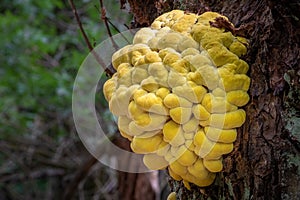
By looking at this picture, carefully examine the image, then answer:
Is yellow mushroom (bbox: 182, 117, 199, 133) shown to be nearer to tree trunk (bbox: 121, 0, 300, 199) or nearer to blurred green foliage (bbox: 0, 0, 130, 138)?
tree trunk (bbox: 121, 0, 300, 199)

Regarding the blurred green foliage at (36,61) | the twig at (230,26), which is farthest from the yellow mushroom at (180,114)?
the blurred green foliage at (36,61)

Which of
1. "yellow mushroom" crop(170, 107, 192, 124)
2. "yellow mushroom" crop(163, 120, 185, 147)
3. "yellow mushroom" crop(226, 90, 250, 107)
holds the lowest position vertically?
"yellow mushroom" crop(163, 120, 185, 147)

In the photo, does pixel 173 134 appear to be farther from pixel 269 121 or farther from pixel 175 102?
pixel 269 121

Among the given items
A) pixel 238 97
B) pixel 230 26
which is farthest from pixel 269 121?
pixel 230 26

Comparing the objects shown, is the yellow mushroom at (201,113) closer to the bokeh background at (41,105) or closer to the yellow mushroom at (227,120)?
the yellow mushroom at (227,120)

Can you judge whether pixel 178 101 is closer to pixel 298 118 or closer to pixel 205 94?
pixel 205 94

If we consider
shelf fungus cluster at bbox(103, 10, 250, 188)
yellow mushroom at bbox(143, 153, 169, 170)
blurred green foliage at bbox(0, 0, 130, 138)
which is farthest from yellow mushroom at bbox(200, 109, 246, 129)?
blurred green foliage at bbox(0, 0, 130, 138)
